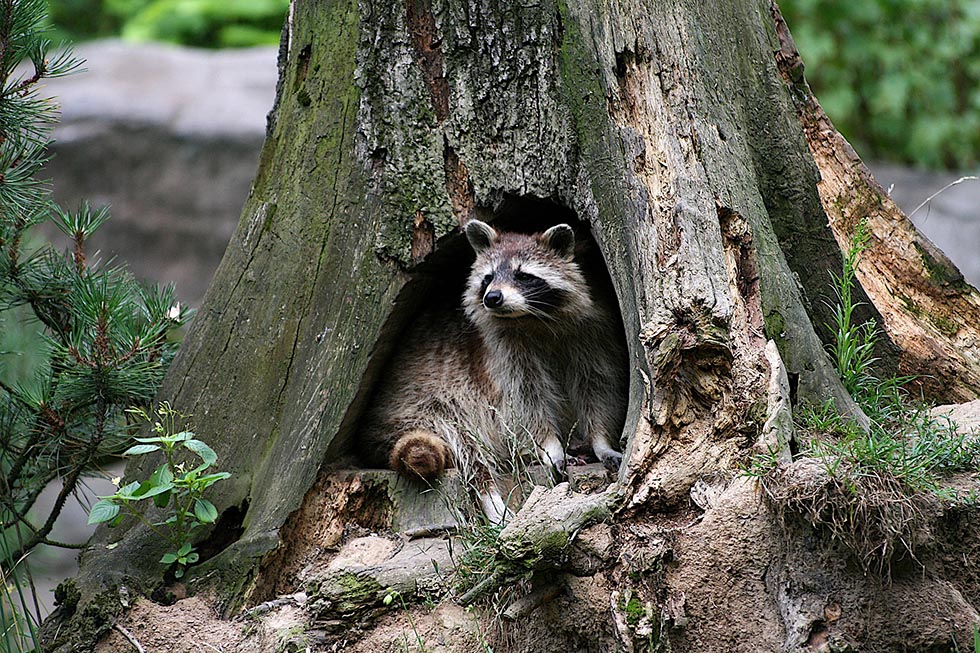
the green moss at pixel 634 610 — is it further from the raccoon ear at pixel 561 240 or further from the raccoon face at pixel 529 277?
the raccoon ear at pixel 561 240

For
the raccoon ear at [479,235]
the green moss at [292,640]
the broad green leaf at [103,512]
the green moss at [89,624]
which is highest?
the raccoon ear at [479,235]

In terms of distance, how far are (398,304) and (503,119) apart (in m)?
0.80

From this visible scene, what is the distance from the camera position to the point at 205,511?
331cm

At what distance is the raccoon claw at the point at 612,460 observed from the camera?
11.9ft

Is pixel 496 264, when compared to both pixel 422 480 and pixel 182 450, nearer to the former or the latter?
pixel 422 480

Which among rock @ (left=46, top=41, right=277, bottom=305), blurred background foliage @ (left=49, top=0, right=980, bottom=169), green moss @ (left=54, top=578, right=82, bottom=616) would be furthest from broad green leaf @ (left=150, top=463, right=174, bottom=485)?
blurred background foliage @ (left=49, top=0, right=980, bottom=169)

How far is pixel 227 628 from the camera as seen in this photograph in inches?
130

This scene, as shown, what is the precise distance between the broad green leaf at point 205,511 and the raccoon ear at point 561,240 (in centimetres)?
167

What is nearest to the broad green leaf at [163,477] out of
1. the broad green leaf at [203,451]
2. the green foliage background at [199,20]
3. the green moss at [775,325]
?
the broad green leaf at [203,451]

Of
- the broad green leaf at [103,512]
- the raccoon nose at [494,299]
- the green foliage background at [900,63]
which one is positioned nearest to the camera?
the broad green leaf at [103,512]

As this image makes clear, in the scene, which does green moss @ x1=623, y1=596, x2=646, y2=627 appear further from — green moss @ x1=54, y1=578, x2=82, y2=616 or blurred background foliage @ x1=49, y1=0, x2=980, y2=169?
blurred background foliage @ x1=49, y1=0, x2=980, y2=169

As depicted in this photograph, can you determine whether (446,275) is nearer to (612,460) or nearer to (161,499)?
(612,460)

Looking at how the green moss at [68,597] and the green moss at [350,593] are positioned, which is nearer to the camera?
the green moss at [350,593]

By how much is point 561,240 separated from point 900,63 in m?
6.60
